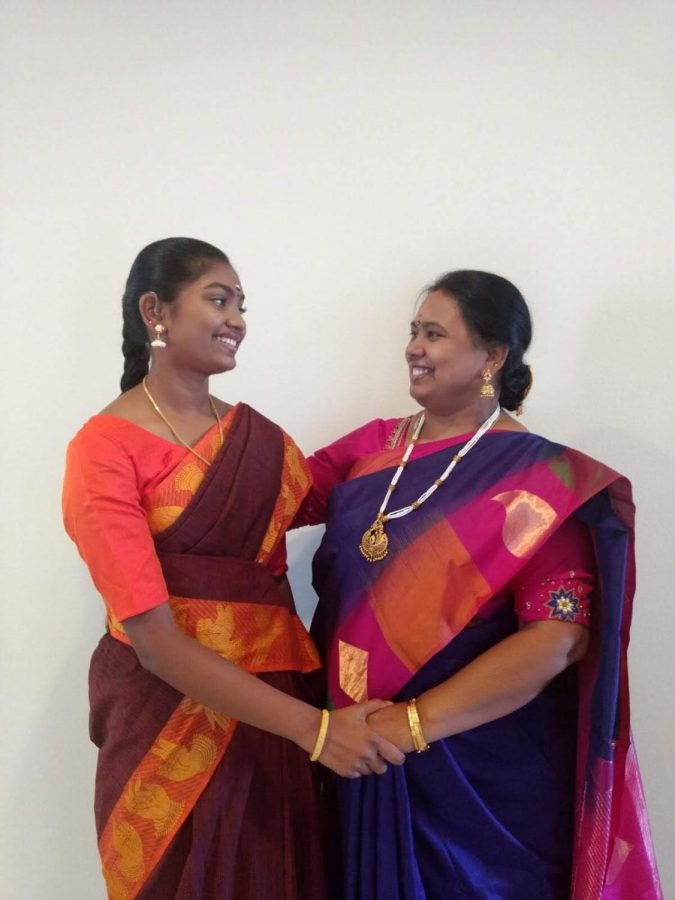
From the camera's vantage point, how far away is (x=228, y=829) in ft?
3.57

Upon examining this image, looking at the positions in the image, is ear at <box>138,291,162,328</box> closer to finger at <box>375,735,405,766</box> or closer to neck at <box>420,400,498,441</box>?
neck at <box>420,400,498,441</box>

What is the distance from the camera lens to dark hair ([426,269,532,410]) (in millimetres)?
1230

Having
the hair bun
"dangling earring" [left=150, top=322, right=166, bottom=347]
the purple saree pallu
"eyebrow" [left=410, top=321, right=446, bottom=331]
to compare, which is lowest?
the purple saree pallu

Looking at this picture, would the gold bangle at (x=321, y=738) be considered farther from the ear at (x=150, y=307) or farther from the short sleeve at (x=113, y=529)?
the ear at (x=150, y=307)

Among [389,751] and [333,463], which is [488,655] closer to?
[389,751]

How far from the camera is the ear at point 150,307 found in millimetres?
1145

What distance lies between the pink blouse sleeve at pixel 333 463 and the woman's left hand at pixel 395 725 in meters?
0.42

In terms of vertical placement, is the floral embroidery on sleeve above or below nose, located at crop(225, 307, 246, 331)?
below

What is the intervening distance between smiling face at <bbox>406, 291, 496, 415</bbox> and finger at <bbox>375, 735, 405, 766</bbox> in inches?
22.3

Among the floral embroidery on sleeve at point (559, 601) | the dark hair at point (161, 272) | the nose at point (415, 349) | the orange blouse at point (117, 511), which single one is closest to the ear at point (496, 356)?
the nose at point (415, 349)

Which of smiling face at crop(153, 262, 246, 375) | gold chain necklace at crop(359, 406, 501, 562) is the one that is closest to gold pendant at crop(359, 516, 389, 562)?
gold chain necklace at crop(359, 406, 501, 562)

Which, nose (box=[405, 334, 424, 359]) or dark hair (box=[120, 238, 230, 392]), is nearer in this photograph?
dark hair (box=[120, 238, 230, 392])

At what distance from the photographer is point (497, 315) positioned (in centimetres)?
123

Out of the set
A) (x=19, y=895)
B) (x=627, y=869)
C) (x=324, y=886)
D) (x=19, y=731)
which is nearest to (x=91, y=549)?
(x=324, y=886)
